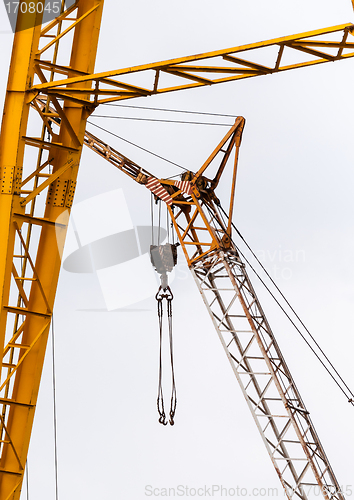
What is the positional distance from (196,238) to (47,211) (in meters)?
12.3

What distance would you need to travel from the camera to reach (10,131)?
554 inches

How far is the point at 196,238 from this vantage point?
27.0 meters

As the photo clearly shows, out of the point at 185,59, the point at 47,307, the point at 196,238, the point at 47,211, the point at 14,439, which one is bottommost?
the point at 14,439

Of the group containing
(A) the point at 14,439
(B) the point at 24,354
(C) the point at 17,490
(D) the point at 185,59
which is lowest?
(C) the point at 17,490

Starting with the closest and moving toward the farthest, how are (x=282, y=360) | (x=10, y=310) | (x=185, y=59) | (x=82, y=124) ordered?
(x=185, y=59)
(x=10, y=310)
(x=82, y=124)
(x=282, y=360)

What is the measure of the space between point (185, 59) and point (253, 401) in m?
16.1

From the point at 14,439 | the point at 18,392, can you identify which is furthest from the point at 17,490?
the point at 18,392

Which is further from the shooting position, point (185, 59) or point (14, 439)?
point (14, 439)

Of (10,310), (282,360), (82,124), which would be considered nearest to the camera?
(10,310)

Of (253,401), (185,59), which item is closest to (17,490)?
(185,59)

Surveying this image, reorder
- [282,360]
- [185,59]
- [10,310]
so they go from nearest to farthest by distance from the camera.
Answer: [185,59], [10,310], [282,360]

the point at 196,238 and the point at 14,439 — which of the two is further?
the point at 196,238

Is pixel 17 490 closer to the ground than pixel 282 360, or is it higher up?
closer to the ground

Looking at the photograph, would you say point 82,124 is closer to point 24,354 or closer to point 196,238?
point 24,354
